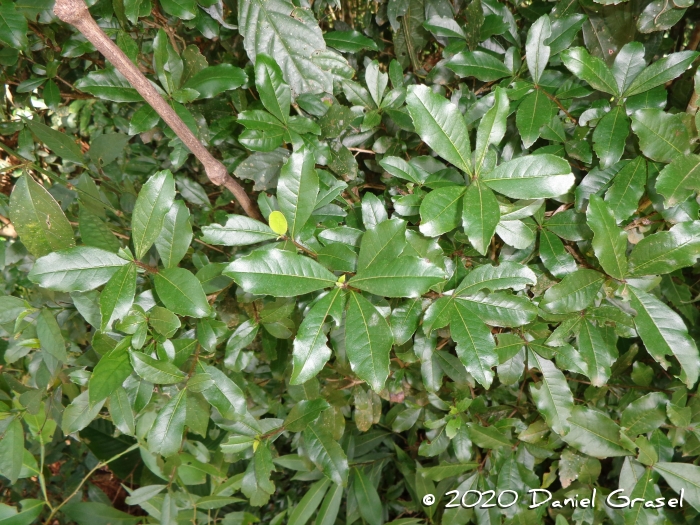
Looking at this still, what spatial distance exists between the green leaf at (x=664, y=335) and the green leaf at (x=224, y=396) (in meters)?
0.71

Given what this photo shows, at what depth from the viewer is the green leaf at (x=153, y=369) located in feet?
2.53

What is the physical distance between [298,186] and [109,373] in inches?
17.0

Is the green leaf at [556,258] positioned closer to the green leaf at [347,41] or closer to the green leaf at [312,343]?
the green leaf at [312,343]

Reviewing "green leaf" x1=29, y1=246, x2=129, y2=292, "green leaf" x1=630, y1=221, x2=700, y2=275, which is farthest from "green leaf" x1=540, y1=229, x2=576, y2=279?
"green leaf" x1=29, y1=246, x2=129, y2=292

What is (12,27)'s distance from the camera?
87cm

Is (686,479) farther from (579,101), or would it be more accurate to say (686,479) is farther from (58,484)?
(58,484)

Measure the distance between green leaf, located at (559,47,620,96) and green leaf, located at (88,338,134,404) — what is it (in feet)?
2.87

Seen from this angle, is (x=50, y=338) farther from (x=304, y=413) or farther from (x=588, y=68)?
(x=588, y=68)

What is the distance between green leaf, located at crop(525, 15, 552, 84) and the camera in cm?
86

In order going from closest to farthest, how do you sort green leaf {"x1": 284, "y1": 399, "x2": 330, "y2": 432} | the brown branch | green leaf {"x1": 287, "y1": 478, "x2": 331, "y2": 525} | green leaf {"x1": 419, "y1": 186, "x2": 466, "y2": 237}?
the brown branch
green leaf {"x1": 419, "y1": 186, "x2": 466, "y2": 237}
green leaf {"x1": 284, "y1": 399, "x2": 330, "y2": 432}
green leaf {"x1": 287, "y1": 478, "x2": 331, "y2": 525}

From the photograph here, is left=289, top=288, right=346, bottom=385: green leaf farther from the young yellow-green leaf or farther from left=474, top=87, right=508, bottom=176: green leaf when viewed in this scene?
left=474, top=87, right=508, bottom=176: green leaf

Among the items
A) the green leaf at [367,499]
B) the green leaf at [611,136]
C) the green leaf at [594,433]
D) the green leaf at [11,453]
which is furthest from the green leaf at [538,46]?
the green leaf at [11,453]

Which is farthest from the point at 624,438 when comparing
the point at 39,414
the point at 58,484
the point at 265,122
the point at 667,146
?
the point at 58,484

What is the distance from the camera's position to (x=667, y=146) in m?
0.77
